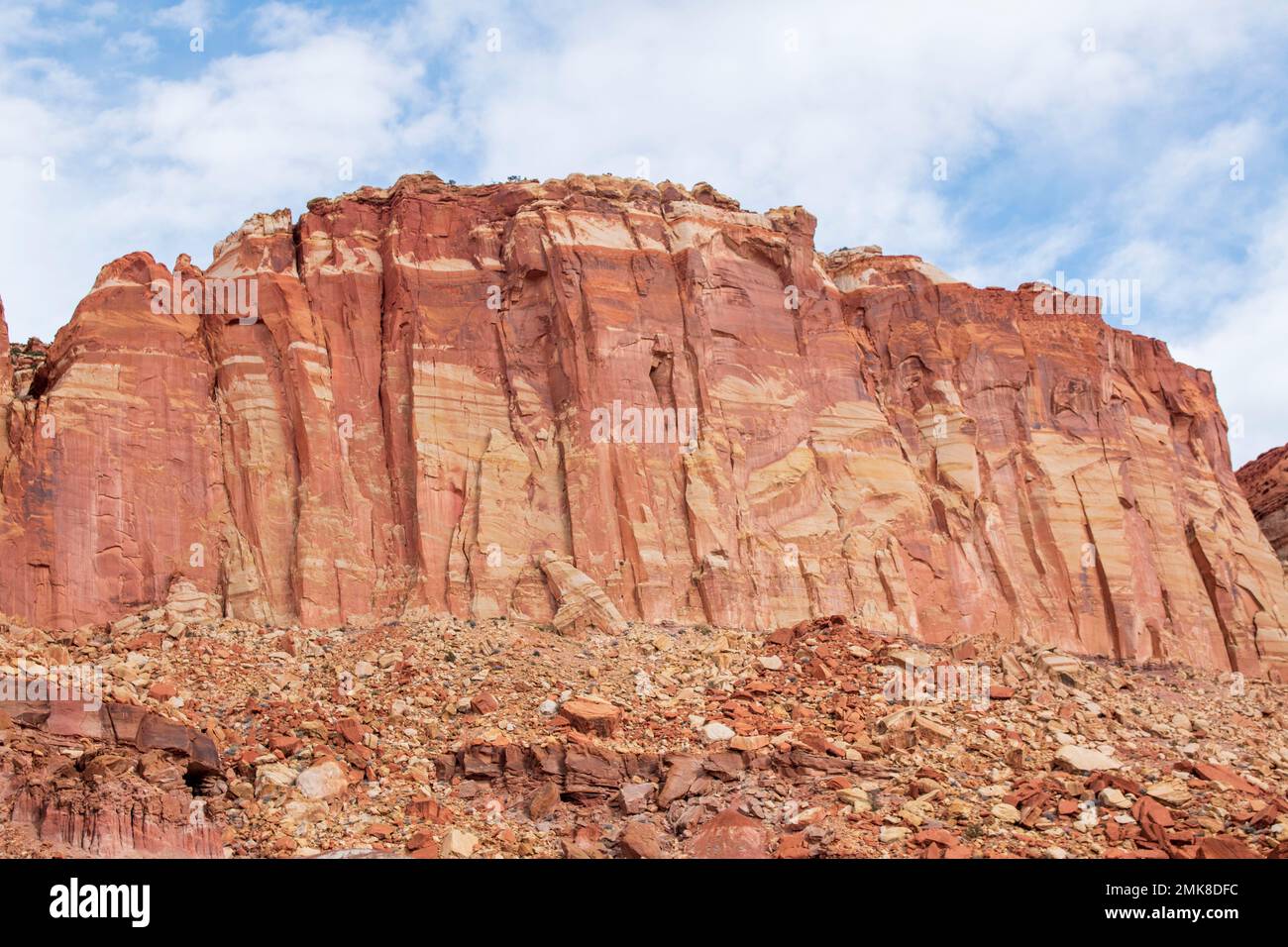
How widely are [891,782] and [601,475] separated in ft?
46.2

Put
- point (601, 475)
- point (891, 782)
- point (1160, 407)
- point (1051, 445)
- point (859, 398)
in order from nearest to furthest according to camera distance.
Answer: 1. point (891, 782)
2. point (601, 475)
3. point (859, 398)
4. point (1051, 445)
5. point (1160, 407)

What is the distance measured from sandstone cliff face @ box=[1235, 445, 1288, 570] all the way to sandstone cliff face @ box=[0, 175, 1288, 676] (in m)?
12.3

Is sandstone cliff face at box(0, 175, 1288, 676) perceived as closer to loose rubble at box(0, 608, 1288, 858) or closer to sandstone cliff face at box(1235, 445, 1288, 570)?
loose rubble at box(0, 608, 1288, 858)

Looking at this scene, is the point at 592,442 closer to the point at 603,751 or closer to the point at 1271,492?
the point at 603,751

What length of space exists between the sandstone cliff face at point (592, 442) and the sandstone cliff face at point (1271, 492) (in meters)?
12.3

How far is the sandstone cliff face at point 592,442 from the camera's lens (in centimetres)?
3756

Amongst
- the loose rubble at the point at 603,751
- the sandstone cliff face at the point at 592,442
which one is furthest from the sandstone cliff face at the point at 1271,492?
the loose rubble at the point at 603,751

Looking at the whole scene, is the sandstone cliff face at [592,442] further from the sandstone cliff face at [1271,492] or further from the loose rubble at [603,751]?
the sandstone cliff face at [1271,492]

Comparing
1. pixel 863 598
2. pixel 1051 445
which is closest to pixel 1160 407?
pixel 1051 445

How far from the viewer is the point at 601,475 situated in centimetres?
3984

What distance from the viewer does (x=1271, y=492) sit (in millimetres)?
63750

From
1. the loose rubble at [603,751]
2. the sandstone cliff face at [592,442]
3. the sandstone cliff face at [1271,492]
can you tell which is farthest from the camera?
the sandstone cliff face at [1271,492]

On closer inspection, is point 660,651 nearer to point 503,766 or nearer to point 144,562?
point 503,766

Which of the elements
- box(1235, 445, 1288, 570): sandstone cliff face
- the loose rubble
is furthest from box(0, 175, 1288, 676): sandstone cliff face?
box(1235, 445, 1288, 570): sandstone cliff face
